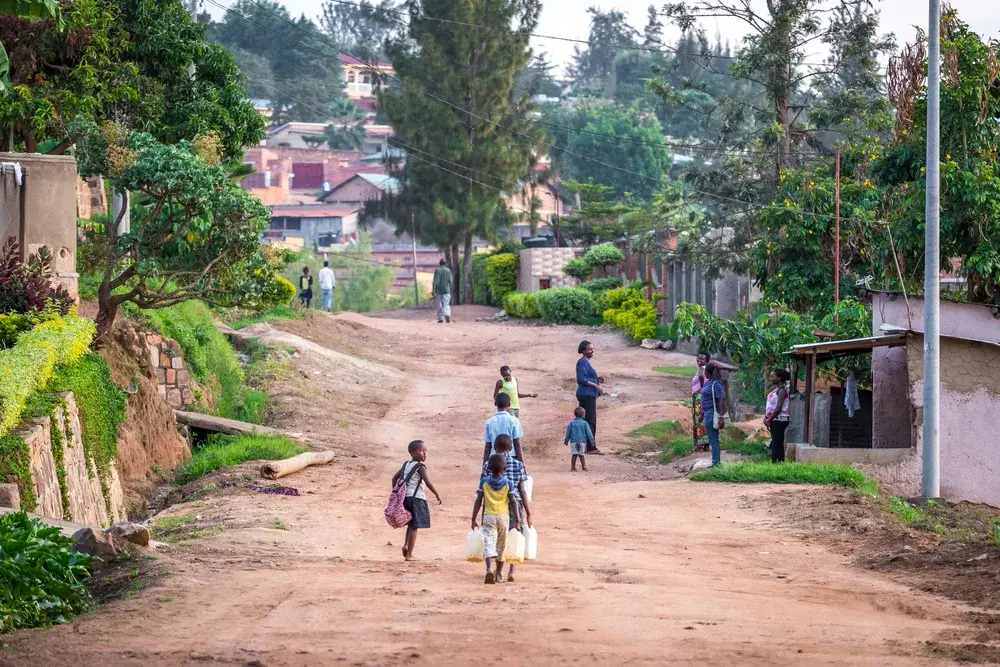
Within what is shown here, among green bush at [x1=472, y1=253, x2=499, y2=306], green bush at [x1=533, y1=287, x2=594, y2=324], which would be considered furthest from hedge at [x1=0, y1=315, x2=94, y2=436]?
green bush at [x1=472, y1=253, x2=499, y2=306]

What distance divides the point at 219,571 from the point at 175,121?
1491cm

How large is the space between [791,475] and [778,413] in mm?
1267

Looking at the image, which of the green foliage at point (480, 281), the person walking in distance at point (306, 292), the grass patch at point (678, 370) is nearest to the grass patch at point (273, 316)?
the person walking in distance at point (306, 292)

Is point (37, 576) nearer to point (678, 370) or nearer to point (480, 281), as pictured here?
point (678, 370)

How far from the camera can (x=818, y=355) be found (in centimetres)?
2030

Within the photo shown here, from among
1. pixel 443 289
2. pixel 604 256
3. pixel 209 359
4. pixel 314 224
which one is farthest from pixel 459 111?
pixel 209 359

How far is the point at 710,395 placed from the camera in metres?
19.2

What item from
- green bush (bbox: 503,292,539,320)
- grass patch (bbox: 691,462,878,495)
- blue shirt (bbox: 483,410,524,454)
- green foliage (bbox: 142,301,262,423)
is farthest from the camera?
green bush (bbox: 503,292,539,320)

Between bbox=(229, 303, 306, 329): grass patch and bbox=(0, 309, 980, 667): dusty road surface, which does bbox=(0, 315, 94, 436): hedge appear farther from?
bbox=(229, 303, 306, 329): grass patch

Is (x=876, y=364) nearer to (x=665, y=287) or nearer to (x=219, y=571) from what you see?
(x=219, y=571)

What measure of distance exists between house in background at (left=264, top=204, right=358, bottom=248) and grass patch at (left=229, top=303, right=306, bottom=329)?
40.3 metres

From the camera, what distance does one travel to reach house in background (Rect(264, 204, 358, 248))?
77.8m

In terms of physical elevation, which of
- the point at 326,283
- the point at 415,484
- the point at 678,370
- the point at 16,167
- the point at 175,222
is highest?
the point at 16,167

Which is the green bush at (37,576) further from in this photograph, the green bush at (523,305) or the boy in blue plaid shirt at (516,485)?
the green bush at (523,305)
